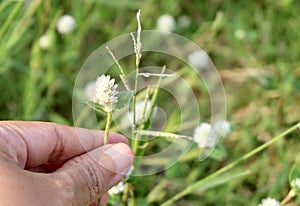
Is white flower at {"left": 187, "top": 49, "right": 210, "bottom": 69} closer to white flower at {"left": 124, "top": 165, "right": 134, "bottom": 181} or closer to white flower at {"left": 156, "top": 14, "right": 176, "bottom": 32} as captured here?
white flower at {"left": 156, "top": 14, "right": 176, "bottom": 32}

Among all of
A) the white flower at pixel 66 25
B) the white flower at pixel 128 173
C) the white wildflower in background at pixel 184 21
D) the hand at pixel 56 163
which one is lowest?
the white flower at pixel 128 173

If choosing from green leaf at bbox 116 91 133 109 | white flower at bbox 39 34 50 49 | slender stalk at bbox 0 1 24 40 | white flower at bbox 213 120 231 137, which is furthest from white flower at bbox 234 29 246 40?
green leaf at bbox 116 91 133 109

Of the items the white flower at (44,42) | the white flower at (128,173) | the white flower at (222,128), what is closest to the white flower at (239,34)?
the white flower at (222,128)

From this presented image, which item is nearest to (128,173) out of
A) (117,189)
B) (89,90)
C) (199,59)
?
(117,189)

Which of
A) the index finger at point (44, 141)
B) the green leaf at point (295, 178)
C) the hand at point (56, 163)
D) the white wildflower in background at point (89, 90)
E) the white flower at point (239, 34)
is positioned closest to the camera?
the hand at point (56, 163)

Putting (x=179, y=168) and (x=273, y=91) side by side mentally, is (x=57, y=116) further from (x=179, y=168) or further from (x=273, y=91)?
(x=273, y=91)

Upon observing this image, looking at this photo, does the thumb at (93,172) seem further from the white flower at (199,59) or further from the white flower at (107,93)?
the white flower at (199,59)

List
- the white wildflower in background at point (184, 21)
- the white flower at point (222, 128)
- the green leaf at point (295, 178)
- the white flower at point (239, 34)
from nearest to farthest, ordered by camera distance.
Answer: the green leaf at point (295, 178)
the white flower at point (222, 128)
the white flower at point (239, 34)
the white wildflower in background at point (184, 21)
